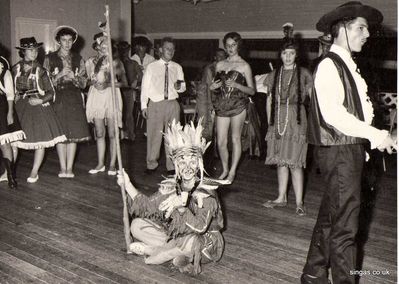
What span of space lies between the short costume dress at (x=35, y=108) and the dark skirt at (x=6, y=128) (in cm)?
13

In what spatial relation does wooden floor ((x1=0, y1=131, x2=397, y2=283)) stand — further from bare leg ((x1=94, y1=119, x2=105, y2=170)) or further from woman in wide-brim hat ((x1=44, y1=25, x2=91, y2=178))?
woman in wide-brim hat ((x1=44, y1=25, x2=91, y2=178))

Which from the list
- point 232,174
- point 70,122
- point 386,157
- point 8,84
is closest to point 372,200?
point 232,174

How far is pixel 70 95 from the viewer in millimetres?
5785

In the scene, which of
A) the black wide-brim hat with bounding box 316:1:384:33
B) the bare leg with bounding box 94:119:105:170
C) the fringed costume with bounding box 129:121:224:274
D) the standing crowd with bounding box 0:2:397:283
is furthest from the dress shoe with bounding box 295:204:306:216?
the bare leg with bounding box 94:119:105:170

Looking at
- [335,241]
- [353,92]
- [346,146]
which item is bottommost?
[335,241]

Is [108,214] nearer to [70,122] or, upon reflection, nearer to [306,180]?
[70,122]

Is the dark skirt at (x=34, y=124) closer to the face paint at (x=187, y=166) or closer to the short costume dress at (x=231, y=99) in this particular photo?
the short costume dress at (x=231, y=99)

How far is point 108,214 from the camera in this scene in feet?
14.8

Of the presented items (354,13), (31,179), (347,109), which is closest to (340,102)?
(347,109)

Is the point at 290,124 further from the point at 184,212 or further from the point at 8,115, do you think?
the point at 8,115

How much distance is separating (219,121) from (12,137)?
2.13m

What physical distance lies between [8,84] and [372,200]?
384 centimetres

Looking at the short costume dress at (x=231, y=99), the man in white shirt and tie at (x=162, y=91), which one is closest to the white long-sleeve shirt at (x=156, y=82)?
the man in white shirt and tie at (x=162, y=91)

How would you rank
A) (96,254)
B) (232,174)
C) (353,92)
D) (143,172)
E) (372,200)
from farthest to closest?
(143,172) → (232,174) → (372,200) → (96,254) → (353,92)
